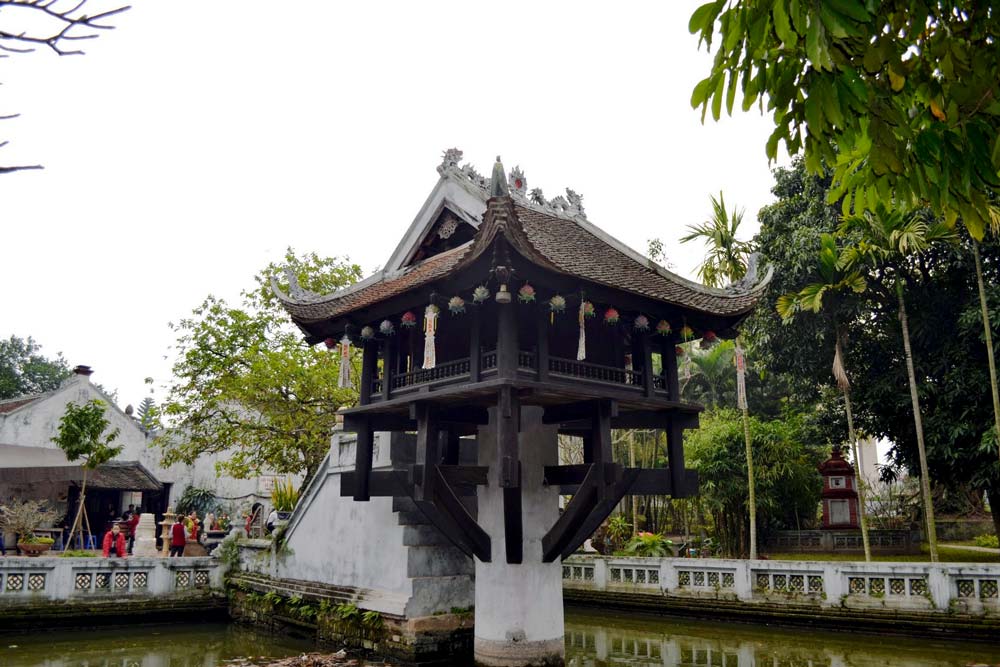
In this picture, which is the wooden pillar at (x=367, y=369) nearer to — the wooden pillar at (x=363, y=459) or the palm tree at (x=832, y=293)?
the wooden pillar at (x=363, y=459)

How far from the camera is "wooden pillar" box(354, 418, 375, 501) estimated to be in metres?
11.3

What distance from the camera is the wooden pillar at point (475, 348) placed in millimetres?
9594

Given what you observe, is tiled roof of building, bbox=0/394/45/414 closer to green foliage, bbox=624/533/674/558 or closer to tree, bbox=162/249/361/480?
tree, bbox=162/249/361/480

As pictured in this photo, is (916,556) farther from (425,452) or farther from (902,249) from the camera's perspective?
Answer: (425,452)

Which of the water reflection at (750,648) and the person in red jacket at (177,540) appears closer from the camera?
the water reflection at (750,648)

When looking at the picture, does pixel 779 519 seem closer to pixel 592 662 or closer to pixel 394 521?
pixel 592 662

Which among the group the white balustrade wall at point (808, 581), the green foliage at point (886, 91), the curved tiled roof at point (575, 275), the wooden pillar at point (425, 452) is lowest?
the white balustrade wall at point (808, 581)

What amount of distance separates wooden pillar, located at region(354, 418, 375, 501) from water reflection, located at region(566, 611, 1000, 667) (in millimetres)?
3918

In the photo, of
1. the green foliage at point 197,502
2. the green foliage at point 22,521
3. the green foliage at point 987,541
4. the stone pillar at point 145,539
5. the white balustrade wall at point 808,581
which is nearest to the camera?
the white balustrade wall at point 808,581

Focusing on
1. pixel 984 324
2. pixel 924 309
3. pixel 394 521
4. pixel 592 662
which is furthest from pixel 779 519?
pixel 394 521

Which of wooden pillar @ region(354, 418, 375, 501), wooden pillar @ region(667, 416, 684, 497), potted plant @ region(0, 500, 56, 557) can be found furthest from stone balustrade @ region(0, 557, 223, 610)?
wooden pillar @ region(667, 416, 684, 497)

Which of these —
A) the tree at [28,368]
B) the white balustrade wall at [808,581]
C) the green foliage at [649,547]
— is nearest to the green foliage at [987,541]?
the green foliage at [649,547]

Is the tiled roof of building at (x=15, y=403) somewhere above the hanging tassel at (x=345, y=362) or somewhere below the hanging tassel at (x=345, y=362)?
above

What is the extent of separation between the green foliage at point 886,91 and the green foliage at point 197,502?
2812 centimetres
